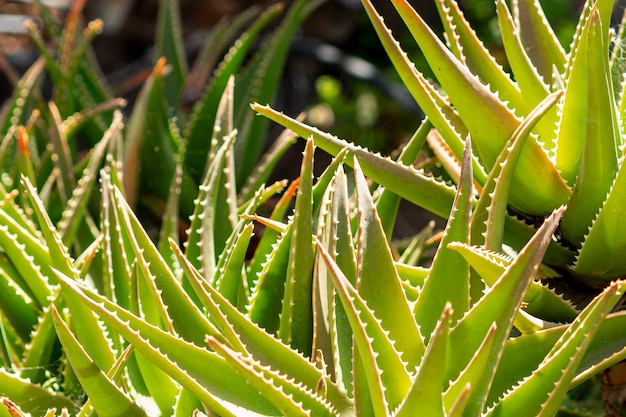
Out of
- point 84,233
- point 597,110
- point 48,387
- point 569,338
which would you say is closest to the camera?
point 569,338

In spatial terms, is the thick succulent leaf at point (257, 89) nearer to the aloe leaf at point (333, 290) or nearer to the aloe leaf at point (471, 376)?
the aloe leaf at point (333, 290)

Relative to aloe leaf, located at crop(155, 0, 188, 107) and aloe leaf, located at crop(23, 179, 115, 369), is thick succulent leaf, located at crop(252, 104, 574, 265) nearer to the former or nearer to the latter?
aloe leaf, located at crop(23, 179, 115, 369)

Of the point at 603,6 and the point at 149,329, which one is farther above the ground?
the point at 603,6

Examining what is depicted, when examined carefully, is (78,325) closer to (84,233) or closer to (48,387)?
(48,387)

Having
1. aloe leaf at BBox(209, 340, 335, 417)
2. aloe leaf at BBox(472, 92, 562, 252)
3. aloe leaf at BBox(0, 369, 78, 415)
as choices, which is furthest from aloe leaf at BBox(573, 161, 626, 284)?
aloe leaf at BBox(0, 369, 78, 415)

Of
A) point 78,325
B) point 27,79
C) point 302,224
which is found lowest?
point 78,325

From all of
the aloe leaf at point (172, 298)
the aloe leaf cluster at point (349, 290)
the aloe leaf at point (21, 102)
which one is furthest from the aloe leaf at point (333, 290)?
the aloe leaf at point (21, 102)

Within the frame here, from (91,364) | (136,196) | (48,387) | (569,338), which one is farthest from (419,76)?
(136,196)
